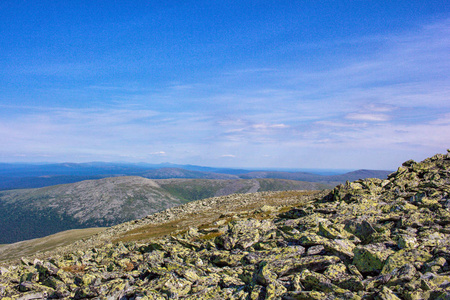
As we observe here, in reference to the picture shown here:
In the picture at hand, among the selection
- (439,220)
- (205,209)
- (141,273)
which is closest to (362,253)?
(439,220)

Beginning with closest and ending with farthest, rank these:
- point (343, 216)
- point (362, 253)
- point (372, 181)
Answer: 1. point (362, 253)
2. point (343, 216)
3. point (372, 181)

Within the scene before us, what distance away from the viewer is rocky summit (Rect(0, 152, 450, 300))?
16125 millimetres

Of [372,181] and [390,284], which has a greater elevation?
[372,181]

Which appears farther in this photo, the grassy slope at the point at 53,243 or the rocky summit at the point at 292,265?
the grassy slope at the point at 53,243

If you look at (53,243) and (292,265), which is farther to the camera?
(53,243)

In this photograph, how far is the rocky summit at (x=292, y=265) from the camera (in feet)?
52.9

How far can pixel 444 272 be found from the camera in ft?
52.9

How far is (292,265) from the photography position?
19.6 meters

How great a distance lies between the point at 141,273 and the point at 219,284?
320 inches

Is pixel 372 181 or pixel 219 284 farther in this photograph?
pixel 372 181

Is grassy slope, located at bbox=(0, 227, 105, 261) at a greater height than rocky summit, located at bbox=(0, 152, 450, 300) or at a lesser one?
lesser

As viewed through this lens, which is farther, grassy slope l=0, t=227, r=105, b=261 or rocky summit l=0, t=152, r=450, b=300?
grassy slope l=0, t=227, r=105, b=261

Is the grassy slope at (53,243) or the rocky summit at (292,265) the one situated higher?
the rocky summit at (292,265)

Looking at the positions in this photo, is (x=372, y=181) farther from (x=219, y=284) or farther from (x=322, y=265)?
(x=219, y=284)
